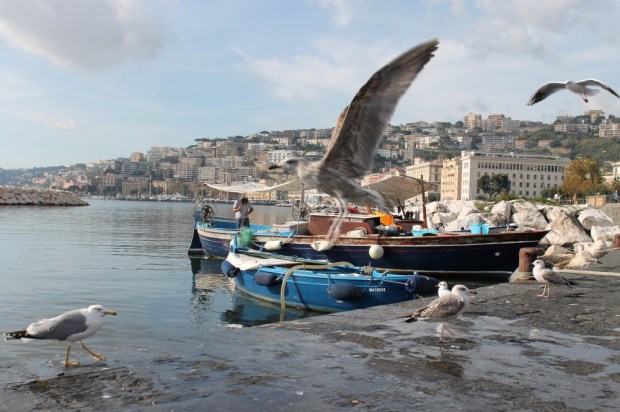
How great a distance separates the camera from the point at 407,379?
4102 mm

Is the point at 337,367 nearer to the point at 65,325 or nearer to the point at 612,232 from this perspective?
the point at 65,325

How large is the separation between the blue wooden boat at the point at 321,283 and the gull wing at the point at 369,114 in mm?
4339

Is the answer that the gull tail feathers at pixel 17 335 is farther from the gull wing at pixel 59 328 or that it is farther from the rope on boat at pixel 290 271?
the rope on boat at pixel 290 271

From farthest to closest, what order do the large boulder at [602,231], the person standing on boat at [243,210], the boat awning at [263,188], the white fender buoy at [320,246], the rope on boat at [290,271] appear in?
the large boulder at [602,231], the boat awning at [263,188], the person standing on boat at [243,210], the white fender buoy at [320,246], the rope on boat at [290,271]

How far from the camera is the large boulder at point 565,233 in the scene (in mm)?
24641

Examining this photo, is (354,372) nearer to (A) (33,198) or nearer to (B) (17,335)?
(B) (17,335)

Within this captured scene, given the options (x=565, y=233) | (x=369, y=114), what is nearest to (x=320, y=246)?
(x=369, y=114)

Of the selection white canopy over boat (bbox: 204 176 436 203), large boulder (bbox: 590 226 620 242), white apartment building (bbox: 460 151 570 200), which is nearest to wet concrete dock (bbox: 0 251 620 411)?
white canopy over boat (bbox: 204 176 436 203)

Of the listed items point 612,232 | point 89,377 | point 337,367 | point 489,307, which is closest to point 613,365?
point 337,367

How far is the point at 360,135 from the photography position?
6.06 m

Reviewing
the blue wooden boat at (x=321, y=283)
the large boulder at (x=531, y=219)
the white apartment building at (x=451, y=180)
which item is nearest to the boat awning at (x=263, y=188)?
the blue wooden boat at (x=321, y=283)

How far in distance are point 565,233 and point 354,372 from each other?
77.5ft

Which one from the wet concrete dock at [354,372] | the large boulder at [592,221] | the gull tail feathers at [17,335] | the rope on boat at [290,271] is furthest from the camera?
the large boulder at [592,221]

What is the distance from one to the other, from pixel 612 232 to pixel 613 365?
21684 mm
